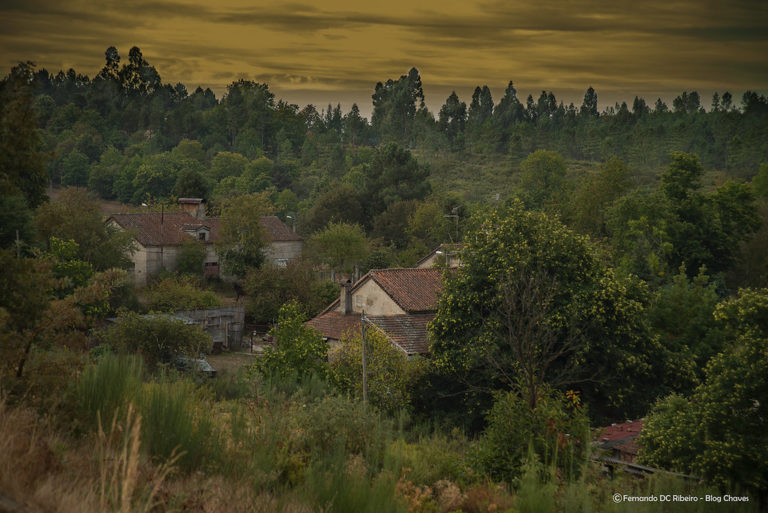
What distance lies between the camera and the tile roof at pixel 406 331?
2914cm

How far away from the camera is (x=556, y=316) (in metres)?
25.1

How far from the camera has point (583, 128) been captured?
12719 centimetres

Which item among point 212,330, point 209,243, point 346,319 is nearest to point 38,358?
point 346,319

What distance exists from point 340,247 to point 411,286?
24091mm

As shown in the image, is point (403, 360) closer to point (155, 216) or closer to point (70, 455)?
point (70, 455)

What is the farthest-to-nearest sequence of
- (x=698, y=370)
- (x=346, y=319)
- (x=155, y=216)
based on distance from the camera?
(x=155, y=216), (x=346, y=319), (x=698, y=370)

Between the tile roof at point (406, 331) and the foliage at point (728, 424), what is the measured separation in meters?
12.1

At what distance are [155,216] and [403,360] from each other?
3431 centimetres

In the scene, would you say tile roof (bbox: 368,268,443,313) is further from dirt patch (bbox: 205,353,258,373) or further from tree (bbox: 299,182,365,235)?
tree (bbox: 299,182,365,235)

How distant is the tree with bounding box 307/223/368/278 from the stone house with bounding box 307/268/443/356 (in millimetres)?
22151

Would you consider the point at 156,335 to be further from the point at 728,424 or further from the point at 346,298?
the point at 728,424

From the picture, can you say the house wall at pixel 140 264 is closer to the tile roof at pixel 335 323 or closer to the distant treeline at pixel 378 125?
the tile roof at pixel 335 323

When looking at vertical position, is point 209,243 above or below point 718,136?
below

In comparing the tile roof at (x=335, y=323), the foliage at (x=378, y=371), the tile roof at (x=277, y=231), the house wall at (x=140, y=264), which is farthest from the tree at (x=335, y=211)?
the foliage at (x=378, y=371)
